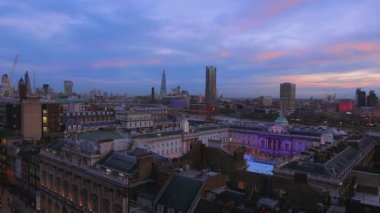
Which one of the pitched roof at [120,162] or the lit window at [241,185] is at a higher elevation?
the pitched roof at [120,162]

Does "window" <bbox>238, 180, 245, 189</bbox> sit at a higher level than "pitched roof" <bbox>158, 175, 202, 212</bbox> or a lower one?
lower

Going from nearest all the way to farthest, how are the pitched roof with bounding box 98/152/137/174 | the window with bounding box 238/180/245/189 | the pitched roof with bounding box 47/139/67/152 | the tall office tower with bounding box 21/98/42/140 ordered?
the pitched roof with bounding box 98/152/137/174
the window with bounding box 238/180/245/189
the pitched roof with bounding box 47/139/67/152
the tall office tower with bounding box 21/98/42/140

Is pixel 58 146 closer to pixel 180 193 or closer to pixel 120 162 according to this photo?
pixel 120 162

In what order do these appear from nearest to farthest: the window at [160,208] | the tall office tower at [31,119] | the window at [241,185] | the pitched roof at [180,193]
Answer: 1. the pitched roof at [180,193]
2. the window at [160,208]
3. the window at [241,185]
4. the tall office tower at [31,119]

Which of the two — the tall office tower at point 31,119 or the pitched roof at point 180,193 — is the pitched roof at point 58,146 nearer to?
the pitched roof at point 180,193

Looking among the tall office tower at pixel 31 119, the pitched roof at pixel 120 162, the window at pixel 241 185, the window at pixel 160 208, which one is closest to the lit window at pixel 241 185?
the window at pixel 241 185

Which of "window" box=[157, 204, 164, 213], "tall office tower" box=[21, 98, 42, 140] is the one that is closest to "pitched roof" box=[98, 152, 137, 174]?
"window" box=[157, 204, 164, 213]

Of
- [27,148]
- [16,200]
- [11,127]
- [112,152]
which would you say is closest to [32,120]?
[11,127]

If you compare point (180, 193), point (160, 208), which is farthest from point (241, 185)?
point (160, 208)

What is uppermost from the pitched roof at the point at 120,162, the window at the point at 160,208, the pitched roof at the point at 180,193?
the pitched roof at the point at 120,162

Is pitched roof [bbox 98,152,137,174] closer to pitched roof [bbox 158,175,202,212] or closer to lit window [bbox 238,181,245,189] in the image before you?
pitched roof [bbox 158,175,202,212]

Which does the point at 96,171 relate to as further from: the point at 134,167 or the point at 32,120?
the point at 32,120
